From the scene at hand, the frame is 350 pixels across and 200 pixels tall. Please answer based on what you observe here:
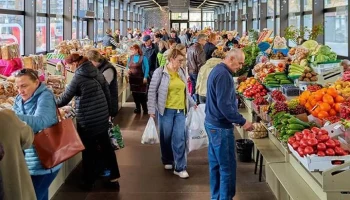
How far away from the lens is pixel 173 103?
5.04 m

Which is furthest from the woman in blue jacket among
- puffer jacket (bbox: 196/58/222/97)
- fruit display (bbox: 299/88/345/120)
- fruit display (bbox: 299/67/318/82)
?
puffer jacket (bbox: 196/58/222/97)

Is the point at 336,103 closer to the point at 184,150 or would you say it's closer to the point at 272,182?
the point at 272,182

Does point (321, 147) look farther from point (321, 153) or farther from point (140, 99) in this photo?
point (140, 99)

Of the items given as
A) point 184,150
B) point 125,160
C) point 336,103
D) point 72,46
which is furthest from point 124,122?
point 336,103

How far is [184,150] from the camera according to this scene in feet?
17.0

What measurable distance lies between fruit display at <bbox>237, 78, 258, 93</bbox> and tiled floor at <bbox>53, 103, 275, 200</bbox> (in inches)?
39.8

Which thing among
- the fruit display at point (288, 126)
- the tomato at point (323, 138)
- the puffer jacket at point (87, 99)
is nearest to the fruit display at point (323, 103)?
the fruit display at point (288, 126)

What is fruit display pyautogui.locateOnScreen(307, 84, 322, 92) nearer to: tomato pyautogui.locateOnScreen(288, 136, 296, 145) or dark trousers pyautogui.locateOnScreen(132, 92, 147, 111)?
tomato pyautogui.locateOnScreen(288, 136, 296, 145)

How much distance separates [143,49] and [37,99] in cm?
621

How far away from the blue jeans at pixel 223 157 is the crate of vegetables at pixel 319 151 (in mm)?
674

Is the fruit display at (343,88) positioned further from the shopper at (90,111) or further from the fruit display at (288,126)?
the shopper at (90,111)

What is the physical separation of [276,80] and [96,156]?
7.64ft

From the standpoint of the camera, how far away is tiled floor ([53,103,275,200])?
15.1ft

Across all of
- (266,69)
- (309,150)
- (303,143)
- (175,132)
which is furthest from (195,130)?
(309,150)
